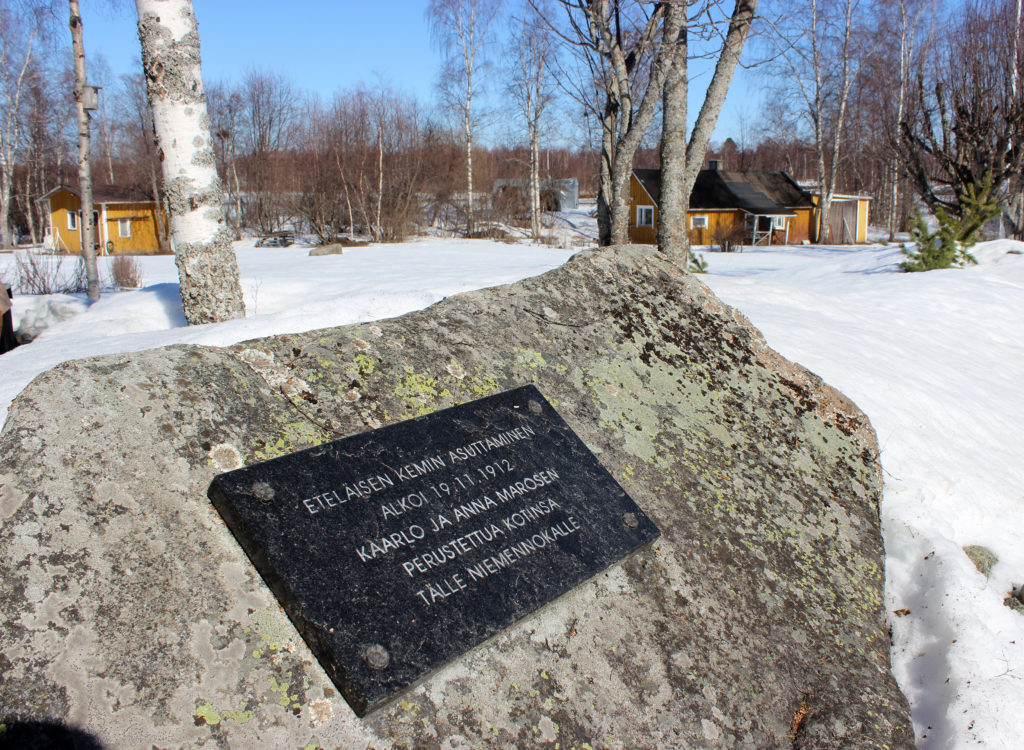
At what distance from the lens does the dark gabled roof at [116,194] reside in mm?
31406

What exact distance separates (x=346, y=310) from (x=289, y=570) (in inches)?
103

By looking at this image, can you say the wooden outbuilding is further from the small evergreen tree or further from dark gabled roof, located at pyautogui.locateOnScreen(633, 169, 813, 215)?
the small evergreen tree

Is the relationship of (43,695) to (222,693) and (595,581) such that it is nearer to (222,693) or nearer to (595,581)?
(222,693)

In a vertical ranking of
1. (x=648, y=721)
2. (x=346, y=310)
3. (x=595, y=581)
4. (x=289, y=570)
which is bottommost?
(x=648, y=721)

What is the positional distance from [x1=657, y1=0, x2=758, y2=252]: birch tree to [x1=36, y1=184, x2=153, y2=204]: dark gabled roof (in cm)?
3113

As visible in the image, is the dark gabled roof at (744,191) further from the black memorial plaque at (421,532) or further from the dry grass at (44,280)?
the black memorial plaque at (421,532)

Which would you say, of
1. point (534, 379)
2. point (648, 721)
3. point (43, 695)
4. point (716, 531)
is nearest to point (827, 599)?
point (716, 531)

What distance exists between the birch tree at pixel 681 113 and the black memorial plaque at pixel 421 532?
19.1 ft

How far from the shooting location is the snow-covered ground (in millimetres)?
2184

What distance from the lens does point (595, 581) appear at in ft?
6.06

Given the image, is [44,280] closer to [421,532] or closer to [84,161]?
[84,161]

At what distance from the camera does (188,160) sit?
454 centimetres

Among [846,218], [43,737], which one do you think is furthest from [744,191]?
[43,737]

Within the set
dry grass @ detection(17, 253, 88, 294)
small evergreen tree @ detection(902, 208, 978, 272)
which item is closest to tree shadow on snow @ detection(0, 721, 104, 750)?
dry grass @ detection(17, 253, 88, 294)
